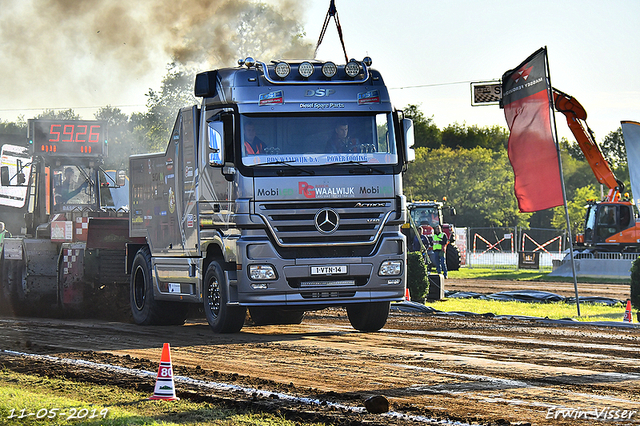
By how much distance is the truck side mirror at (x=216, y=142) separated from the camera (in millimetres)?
12031

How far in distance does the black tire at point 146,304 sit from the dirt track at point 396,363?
43cm

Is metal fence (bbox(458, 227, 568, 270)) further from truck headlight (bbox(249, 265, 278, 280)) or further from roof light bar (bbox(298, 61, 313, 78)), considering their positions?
truck headlight (bbox(249, 265, 278, 280))

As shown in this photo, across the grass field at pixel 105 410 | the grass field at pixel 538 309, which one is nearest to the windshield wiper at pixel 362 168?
the grass field at pixel 105 410

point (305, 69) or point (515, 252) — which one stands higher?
point (305, 69)

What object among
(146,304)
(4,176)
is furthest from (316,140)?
(4,176)

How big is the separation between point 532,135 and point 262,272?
795 centimetres

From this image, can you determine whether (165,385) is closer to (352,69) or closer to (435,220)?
(352,69)

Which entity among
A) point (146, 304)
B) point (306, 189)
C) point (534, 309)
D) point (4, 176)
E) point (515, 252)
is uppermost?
point (4, 176)

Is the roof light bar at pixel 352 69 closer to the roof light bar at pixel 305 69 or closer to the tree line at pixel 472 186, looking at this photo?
the roof light bar at pixel 305 69

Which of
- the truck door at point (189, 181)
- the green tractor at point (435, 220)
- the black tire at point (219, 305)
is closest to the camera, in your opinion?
the black tire at point (219, 305)

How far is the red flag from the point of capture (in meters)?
17.5

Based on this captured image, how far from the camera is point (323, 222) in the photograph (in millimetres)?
12086

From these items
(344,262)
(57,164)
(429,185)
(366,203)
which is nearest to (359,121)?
(366,203)

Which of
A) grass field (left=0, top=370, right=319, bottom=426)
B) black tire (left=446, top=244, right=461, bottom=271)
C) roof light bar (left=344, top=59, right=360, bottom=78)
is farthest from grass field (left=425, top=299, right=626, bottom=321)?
black tire (left=446, top=244, right=461, bottom=271)
